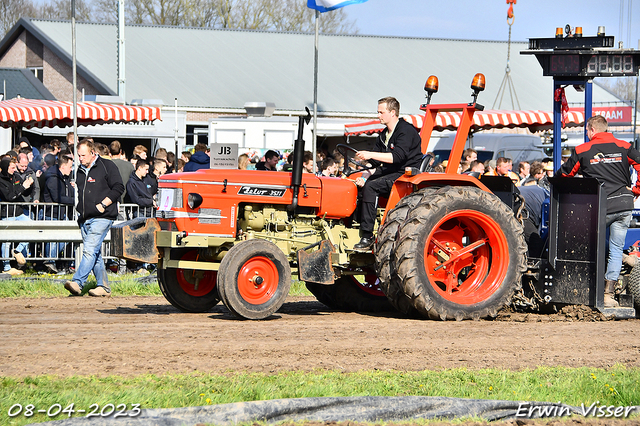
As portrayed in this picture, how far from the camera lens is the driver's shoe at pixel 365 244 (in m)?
7.67

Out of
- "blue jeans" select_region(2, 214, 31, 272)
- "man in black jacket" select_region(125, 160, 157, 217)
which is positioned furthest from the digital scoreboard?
"blue jeans" select_region(2, 214, 31, 272)

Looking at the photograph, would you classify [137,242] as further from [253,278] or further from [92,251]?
[92,251]

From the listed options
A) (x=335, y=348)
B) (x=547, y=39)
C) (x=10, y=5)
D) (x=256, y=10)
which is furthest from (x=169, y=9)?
(x=335, y=348)

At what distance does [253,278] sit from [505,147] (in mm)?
15309

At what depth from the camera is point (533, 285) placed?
8.02 metres

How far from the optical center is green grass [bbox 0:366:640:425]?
4.38 meters

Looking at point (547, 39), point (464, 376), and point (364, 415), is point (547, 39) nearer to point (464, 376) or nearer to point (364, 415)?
point (464, 376)

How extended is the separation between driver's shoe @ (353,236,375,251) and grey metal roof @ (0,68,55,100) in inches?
904

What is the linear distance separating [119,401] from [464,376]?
220cm

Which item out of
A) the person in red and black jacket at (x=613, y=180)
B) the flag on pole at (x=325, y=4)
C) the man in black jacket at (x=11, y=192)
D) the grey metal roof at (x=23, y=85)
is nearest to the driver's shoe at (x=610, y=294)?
the person in red and black jacket at (x=613, y=180)

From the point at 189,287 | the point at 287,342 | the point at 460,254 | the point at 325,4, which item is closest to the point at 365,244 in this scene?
the point at 460,254

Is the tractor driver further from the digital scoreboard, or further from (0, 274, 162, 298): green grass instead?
(0, 274, 162, 298): green grass

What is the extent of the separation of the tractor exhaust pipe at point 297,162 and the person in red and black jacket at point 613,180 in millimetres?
2837

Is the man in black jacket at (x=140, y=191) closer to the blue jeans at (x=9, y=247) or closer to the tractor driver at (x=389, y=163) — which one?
the blue jeans at (x=9, y=247)
